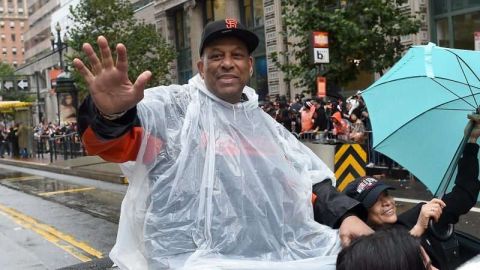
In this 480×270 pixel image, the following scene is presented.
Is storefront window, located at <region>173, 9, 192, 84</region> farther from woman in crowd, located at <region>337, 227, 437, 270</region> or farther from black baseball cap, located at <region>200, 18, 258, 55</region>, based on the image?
woman in crowd, located at <region>337, 227, 437, 270</region>

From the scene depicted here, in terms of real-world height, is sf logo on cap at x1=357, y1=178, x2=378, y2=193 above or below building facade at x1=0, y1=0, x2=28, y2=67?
below

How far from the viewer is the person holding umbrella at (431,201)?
2719mm

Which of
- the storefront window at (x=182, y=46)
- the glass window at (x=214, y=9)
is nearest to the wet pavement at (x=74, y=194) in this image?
the glass window at (x=214, y=9)

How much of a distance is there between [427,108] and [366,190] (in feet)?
2.49

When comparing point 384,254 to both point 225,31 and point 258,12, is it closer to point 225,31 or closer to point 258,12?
point 225,31

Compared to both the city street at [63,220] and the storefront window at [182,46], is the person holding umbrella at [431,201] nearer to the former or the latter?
the city street at [63,220]

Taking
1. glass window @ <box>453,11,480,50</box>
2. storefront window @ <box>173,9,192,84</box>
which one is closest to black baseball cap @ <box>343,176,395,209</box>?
glass window @ <box>453,11,480,50</box>

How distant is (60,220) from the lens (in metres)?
9.04

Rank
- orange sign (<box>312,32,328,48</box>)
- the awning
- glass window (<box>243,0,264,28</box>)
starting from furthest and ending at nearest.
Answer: the awning → glass window (<box>243,0,264,28</box>) → orange sign (<box>312,32,328,48</box>)

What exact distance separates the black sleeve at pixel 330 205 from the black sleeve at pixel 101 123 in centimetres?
86

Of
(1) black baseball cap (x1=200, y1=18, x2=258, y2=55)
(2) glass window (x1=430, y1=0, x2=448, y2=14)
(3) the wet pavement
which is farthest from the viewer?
(2) glass window (x1=430, y1=0, x2=448, y2=14)

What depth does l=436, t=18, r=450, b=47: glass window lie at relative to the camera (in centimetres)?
1602

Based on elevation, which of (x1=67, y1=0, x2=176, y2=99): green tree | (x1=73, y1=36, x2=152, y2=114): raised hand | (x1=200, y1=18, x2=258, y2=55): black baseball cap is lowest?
(x1=73, y1=36, x2=152, y2=114): raised hand

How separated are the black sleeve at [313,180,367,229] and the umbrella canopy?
3.47ft
